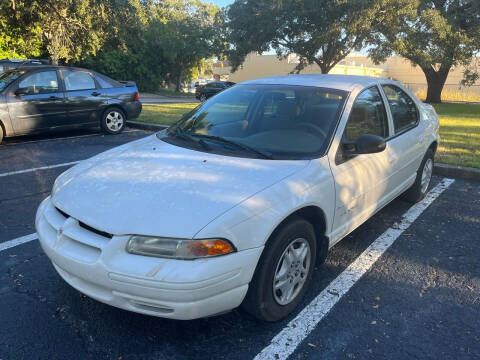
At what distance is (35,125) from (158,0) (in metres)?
49.3

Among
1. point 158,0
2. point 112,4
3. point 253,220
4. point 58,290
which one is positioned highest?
point 158,0

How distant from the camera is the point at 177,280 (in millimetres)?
1967

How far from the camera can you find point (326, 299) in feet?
9.27

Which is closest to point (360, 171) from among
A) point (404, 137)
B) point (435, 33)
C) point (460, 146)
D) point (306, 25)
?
point (404, 137)

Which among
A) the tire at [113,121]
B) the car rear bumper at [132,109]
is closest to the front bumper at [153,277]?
the tire at [113,121]

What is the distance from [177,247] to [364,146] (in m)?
1.67

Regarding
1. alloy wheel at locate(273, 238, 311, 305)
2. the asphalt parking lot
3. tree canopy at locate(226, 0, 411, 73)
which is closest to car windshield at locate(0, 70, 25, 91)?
the asphalt parking lot

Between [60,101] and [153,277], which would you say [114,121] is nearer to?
[60,101]

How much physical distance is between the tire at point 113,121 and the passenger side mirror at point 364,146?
23.2ft

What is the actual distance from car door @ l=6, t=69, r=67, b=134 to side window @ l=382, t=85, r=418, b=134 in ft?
21.6

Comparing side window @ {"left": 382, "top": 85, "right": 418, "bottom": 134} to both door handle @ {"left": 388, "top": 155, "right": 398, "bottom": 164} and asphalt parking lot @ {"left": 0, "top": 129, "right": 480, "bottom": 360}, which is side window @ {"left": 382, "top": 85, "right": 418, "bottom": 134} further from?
asphalt parking lot @ {"left": 0, "top": 129, "right": 480, "bottom": 360}

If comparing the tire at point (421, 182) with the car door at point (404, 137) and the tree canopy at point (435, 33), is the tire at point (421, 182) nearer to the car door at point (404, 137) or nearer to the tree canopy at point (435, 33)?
the car door at point (404, 137)

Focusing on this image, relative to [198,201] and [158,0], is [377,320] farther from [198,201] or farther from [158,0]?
[158,0]

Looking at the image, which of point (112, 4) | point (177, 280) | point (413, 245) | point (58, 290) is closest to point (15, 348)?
point (58, 290)
